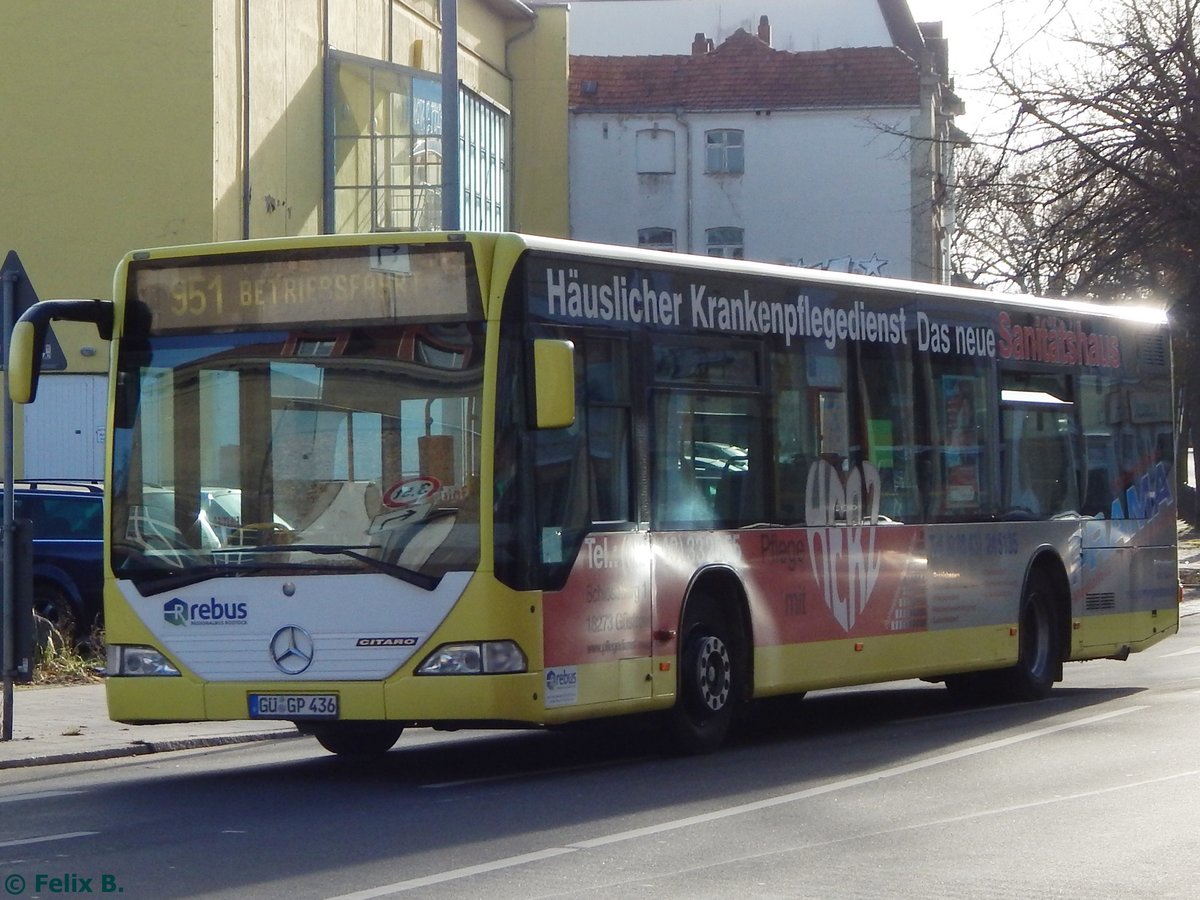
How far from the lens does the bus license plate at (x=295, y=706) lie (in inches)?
408

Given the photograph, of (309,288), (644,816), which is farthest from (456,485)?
(644,816)

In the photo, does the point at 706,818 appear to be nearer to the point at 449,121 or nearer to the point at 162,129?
the point at 449,121

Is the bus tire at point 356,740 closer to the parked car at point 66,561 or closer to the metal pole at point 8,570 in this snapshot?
the metal pole at point 8,570

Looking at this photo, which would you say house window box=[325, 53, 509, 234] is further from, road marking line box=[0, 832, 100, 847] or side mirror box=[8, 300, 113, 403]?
road marking line box=[0, 832, 100, 847]

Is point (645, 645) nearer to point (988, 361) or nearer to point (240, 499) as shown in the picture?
point (240, 499)

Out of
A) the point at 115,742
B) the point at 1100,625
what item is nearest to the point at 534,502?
the point at 115,742

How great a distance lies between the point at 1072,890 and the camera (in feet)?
23.7

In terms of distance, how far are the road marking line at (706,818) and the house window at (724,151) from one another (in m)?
48.3

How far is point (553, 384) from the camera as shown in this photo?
32.7 ft

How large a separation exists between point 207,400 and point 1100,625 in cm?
873

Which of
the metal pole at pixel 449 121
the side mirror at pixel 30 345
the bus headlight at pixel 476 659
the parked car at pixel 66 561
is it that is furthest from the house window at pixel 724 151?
the bus headlight at pixel 476 659

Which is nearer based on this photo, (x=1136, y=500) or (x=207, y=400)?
(x=207, y=400)

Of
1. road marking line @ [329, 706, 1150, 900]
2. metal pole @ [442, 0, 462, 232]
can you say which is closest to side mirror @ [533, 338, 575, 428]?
road marking line @ [329, 706, 1150, 900]

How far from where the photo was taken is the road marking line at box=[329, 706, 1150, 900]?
747cm
